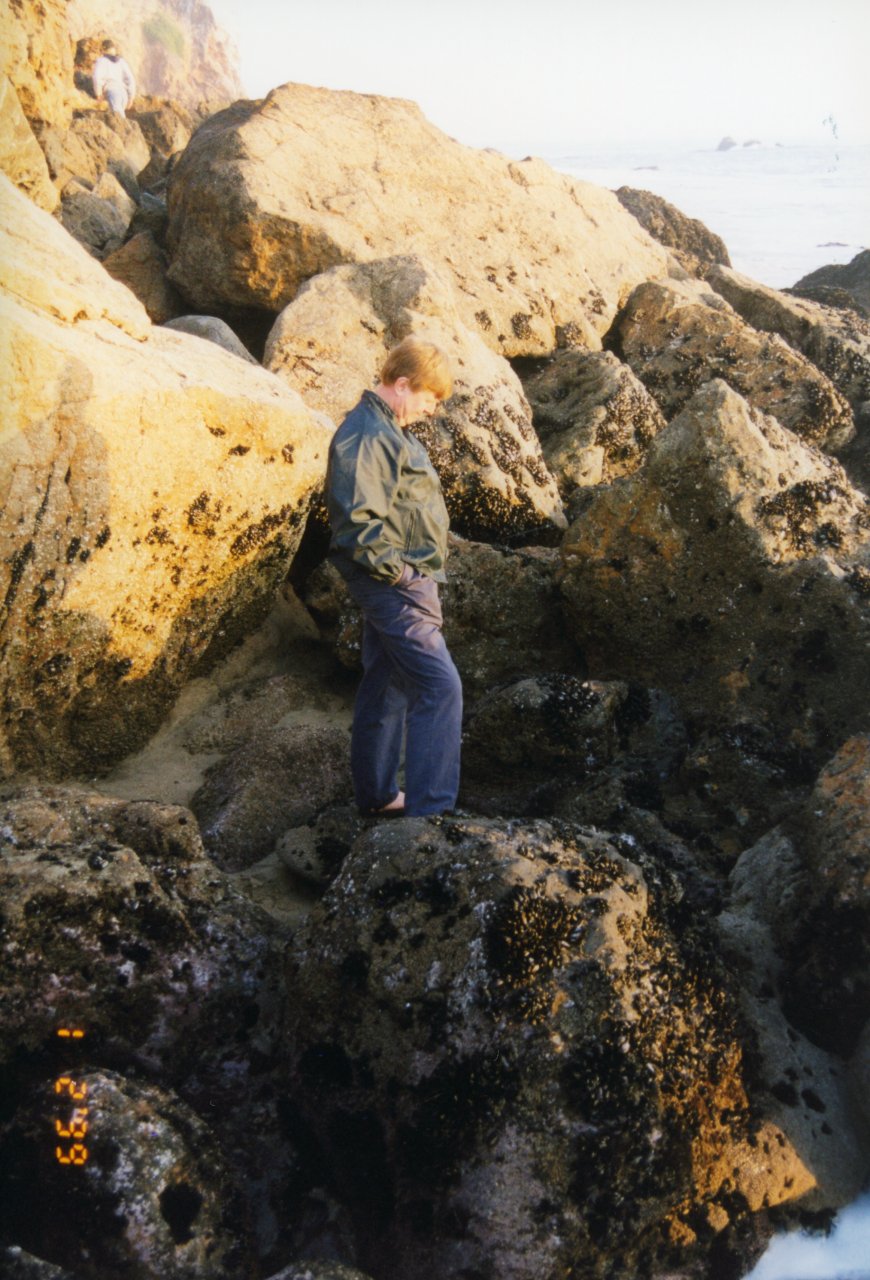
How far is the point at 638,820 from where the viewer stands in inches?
195

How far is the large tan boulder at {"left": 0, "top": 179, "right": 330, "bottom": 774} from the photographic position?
4.79m

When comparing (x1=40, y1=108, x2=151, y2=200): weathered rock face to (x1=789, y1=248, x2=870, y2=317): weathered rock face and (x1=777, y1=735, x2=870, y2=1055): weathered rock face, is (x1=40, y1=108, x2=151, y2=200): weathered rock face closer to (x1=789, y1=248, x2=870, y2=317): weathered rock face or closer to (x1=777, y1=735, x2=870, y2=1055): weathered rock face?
(x1=789, y1=248, x2=870, y2=317): weathered rock face

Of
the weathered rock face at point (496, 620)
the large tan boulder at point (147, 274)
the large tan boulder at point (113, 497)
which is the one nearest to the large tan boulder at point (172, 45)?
the large tan boulder at point (147, 274)

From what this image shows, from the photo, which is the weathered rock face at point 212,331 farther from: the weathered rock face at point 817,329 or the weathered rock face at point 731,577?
the weathered rock face at point 817,329

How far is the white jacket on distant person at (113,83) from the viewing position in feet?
97.1

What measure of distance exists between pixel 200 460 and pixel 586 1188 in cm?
423

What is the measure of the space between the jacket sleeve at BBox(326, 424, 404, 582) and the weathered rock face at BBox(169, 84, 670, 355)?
505 centimetres

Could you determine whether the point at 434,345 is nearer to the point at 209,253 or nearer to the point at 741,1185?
the point at 741,1185

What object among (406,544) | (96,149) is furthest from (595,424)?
(96,149)

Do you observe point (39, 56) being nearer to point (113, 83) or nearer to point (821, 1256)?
point (113, 83)

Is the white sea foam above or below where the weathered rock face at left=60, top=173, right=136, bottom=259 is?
below

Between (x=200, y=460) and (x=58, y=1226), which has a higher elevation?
(x=200, y=460)

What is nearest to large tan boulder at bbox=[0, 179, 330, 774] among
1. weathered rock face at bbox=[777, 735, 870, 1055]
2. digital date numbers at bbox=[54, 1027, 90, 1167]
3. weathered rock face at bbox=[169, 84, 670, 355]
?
digital date numbers at bbox=[54, 1027, 90, 1167]

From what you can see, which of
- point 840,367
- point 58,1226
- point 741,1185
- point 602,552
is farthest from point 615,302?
point 58,1226
